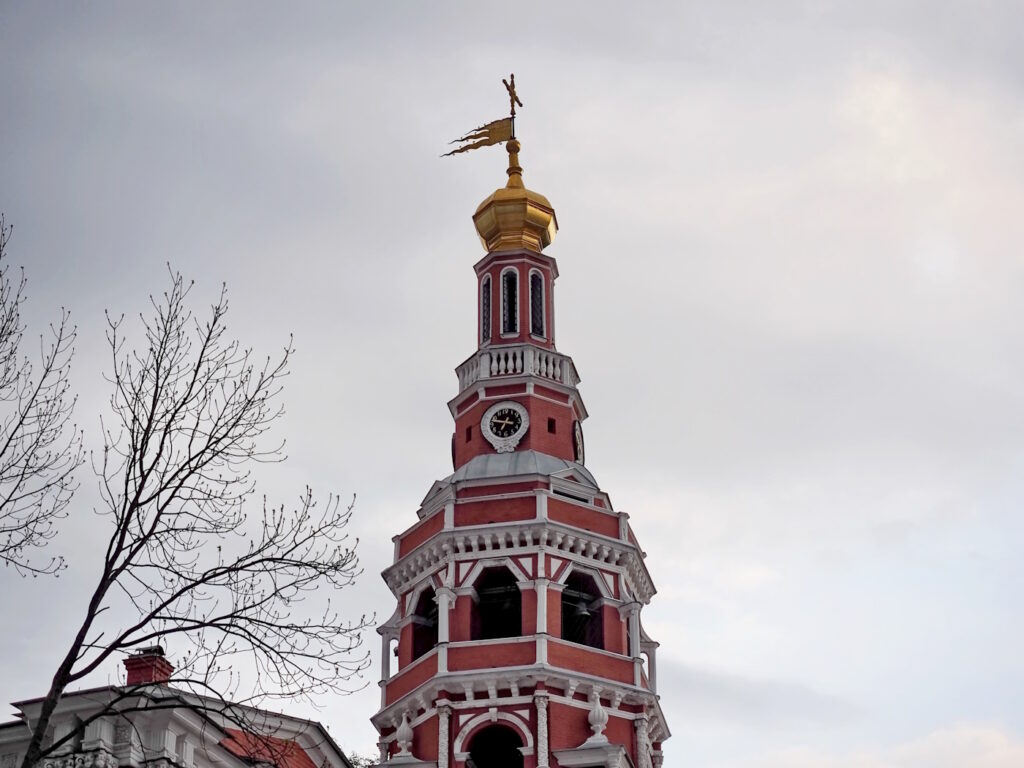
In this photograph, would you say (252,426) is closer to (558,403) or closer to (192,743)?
(192,743)

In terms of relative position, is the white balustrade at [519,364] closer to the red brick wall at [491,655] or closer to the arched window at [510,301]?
the arched window at [510,301]

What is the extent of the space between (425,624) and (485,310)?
975 cm

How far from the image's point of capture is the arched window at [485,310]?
45.9 metres

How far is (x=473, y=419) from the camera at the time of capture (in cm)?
4378

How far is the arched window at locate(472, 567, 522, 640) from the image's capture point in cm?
4000

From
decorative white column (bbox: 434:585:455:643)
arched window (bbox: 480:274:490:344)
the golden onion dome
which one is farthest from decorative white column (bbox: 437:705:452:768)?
the golden onion dome

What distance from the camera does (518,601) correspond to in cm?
4047

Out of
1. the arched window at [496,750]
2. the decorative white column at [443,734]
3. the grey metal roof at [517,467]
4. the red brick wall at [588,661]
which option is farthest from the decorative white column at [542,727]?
the grey metal roof at [517,467]

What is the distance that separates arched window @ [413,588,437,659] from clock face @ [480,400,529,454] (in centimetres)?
433

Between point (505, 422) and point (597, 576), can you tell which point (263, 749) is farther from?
point (505, 422)

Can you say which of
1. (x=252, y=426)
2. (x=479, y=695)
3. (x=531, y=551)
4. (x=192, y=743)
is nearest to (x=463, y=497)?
(x=531, y=551)

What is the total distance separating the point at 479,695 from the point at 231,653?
68.0 feet

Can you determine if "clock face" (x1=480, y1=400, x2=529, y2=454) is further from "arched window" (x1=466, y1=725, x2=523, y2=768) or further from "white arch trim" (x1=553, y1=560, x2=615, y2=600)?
"arched window" (x1=466, y1=725, x2=523, y2=768)

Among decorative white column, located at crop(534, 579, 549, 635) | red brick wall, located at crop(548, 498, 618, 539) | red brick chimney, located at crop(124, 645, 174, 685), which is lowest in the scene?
red brick chimney, located at crop(124, 645, 174, 685)
